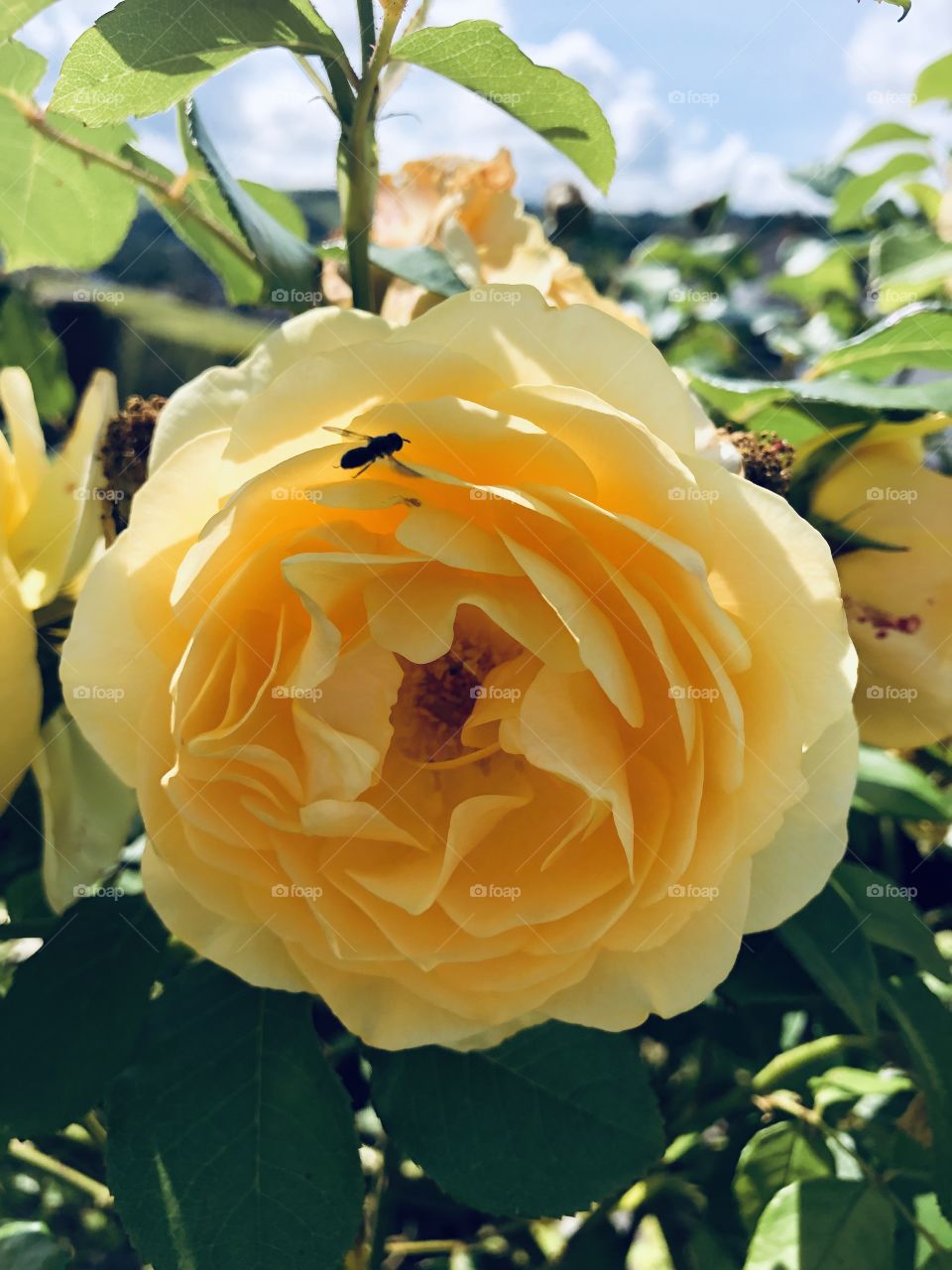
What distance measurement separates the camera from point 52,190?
0.76 metres

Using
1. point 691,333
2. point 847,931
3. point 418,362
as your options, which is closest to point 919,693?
point 847,931

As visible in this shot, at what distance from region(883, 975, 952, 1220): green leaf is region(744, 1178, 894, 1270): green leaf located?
2.2 inches

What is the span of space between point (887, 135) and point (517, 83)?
2.97ft

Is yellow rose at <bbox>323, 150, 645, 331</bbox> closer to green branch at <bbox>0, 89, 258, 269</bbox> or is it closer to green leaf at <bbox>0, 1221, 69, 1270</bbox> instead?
green branch at <bbox>0, 89, 258, 269</bbox>

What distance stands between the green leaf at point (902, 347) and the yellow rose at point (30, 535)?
0.53m

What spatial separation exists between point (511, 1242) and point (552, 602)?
805 millimetres

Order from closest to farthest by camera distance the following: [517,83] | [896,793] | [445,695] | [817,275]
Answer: [517,83]
[445,695]
[896,793]
[817,275]

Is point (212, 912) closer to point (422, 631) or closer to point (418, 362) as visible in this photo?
point (422, 631)

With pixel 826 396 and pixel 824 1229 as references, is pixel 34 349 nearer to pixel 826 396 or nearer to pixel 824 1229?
pixel 826 396

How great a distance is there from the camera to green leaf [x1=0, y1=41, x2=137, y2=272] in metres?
0.71

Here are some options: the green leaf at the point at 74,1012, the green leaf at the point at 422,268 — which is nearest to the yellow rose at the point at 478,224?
the green leaf at the point at 422,268

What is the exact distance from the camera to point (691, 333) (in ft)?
4.70

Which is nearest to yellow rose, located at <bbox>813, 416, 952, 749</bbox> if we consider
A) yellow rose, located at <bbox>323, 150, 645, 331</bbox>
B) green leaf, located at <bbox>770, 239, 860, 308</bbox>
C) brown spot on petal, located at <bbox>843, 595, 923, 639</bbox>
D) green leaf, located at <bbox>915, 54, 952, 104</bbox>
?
brown spot on petal, located at <bbox>843, 595, 923, 639</bbox>

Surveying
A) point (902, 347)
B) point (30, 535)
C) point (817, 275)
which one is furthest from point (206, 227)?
point (817, 275)
